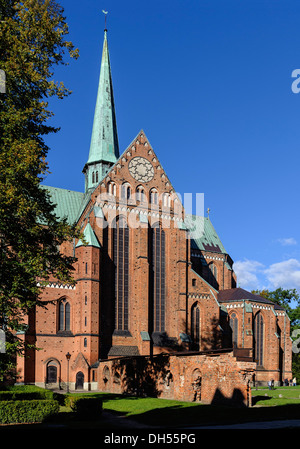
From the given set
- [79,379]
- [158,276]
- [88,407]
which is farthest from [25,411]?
[158,276]

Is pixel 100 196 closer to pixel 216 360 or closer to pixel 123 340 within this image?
pixel 123 340

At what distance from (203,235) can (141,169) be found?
22.5m

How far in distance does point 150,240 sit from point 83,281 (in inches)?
376

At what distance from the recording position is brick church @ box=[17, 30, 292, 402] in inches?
1766

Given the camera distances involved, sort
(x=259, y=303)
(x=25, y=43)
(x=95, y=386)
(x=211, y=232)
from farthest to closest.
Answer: (x=211, y=232)
(x=259, y=303)
(x=95, y=386)
(x=25, y=43)

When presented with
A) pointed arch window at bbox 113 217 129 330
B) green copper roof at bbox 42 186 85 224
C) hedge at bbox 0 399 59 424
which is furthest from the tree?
green copper roof at bbox 42 186 85 224

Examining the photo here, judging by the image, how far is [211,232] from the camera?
7512 centimetres

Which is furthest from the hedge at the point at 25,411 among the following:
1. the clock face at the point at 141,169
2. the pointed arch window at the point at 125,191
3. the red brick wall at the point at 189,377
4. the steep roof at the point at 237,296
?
the steep roof at the point at 237,296

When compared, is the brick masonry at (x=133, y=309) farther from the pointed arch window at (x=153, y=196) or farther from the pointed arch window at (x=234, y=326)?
the pointed arch window at (x=234, y=326)

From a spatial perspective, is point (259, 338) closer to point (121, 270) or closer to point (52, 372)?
point (121, 270)

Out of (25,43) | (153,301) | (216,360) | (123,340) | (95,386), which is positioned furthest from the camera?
(153,301)

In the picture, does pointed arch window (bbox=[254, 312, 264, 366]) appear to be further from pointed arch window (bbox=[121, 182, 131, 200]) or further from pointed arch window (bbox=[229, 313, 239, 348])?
pointed arch window (bbox=[121, 182, 131, 200])

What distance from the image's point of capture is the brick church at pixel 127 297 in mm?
44844
